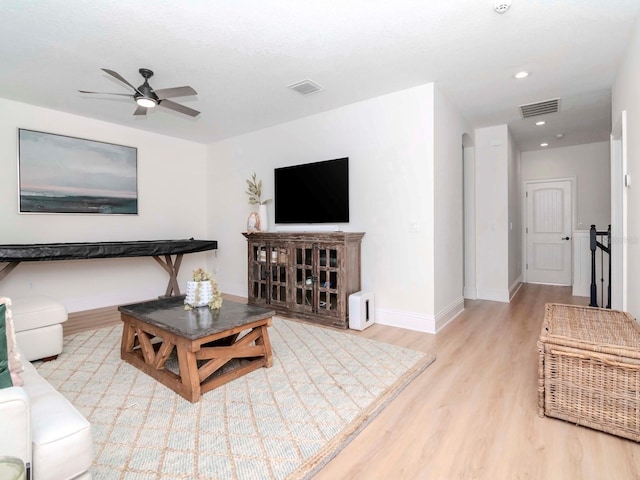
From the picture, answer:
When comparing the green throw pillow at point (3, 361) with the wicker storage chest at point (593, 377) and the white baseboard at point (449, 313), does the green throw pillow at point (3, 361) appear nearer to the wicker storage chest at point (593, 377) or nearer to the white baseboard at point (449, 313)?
the wicker storage chest at point (593, 377)

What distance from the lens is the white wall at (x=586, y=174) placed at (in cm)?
582

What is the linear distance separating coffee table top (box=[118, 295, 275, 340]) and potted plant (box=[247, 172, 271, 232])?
206cm

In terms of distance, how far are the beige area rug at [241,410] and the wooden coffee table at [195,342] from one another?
8 cm

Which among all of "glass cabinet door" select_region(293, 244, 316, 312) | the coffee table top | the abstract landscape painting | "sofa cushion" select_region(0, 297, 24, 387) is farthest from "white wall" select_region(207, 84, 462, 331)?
"sofa cushion" select_region(0, 297, 24, 387)

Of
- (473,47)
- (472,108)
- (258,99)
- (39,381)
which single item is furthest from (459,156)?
(39,381)

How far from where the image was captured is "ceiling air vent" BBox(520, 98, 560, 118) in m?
3.94

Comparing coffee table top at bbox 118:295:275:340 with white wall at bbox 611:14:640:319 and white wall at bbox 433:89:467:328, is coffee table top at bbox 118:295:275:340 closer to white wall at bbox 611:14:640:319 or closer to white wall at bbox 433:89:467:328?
white wall at bbox 433:89:467:328

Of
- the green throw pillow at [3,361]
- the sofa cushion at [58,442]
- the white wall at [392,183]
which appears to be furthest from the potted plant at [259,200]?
the sofa cushion at [58,442]

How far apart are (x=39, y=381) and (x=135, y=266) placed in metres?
3.78

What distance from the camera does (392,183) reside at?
372 centimetres

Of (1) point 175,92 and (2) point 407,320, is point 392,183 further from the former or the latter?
(1) point 175,92

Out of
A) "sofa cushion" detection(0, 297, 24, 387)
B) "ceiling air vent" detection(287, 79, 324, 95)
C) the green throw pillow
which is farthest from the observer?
"ceiling air vent" detection(287, 79, 324, 95)

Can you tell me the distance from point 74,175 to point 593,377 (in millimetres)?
5617

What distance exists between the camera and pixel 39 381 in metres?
1.57
